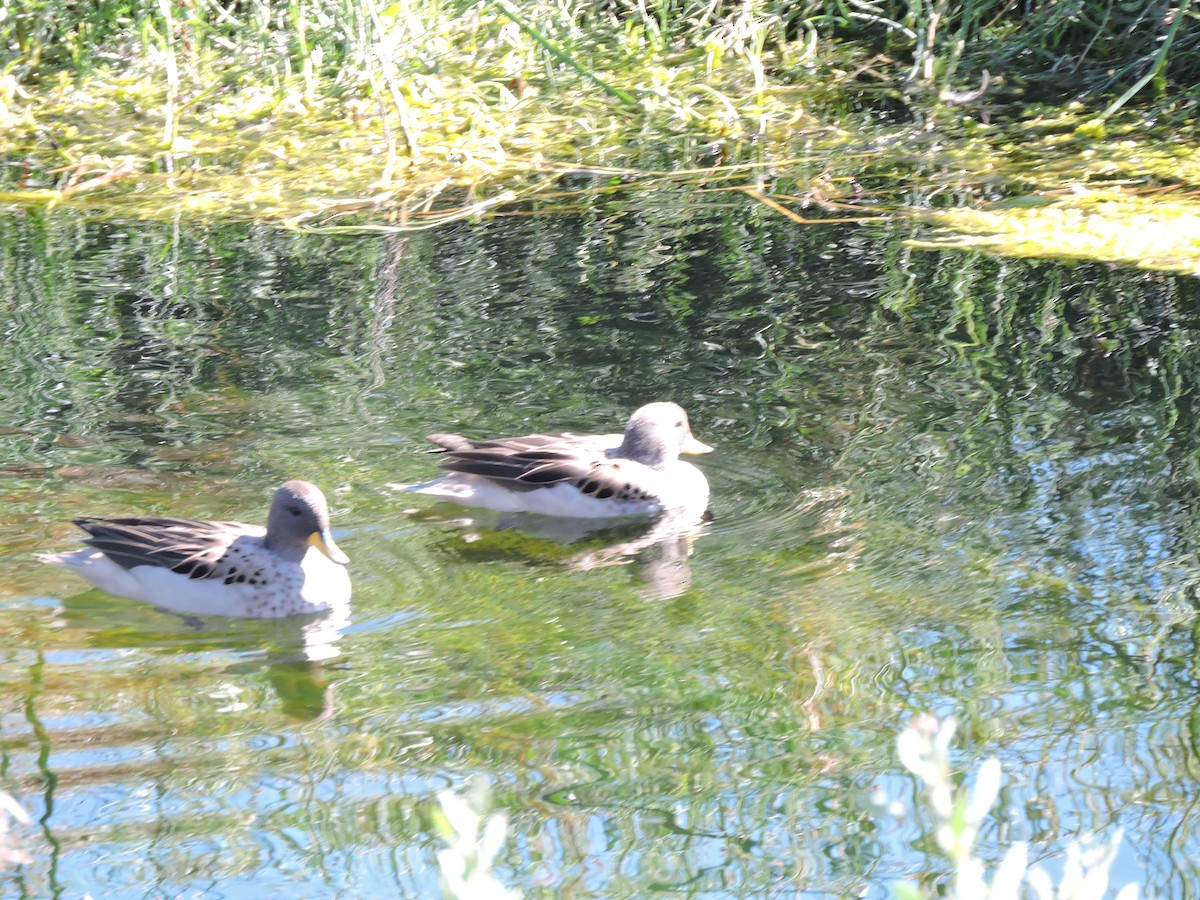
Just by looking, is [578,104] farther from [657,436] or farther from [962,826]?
[962,826]

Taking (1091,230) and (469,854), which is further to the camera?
(1091,230)

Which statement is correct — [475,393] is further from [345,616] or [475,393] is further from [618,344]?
[345,616]

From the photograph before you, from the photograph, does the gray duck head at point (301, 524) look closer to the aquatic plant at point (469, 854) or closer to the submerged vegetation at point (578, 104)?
the aquatic plant at point (469, 854)

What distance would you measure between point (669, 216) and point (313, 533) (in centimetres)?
397

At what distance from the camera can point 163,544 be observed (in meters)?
5.48

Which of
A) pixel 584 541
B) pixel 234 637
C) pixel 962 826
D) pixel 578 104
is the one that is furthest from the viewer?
pixel 578 104

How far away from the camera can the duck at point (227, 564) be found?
17.8 ft

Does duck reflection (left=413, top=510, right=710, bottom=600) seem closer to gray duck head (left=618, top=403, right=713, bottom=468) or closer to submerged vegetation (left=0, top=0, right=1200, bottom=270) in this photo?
gray duck head (left=618, top=403, right=713, bottom=468)

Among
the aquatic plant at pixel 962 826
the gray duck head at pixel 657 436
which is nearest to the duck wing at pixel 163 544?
the gray duck head at pixel 657 436

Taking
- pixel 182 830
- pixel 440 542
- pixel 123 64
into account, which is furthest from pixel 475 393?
pixel 123 64

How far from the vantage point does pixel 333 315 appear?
758 cm

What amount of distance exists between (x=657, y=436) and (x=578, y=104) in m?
4.84

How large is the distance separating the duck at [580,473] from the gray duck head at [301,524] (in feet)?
2.44

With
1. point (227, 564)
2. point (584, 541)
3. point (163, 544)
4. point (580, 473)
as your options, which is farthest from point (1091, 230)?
point (163, 544)
